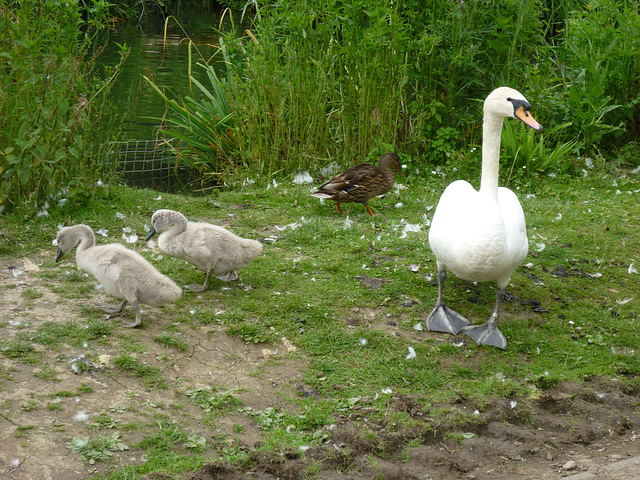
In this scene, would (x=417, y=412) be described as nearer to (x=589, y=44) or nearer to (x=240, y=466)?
(x=240, y=466)

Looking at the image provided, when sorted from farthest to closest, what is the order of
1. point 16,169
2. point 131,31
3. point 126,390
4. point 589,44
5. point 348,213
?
1. point 131,31
2. point 589,44
3. point 348,213
4. point 16,169
5. point 126,390

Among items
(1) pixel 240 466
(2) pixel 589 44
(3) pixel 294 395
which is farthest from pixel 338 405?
(2) pixel 589 44

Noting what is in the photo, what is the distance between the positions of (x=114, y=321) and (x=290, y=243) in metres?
2.30

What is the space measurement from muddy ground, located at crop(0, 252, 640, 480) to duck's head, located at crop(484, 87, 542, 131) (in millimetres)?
2041

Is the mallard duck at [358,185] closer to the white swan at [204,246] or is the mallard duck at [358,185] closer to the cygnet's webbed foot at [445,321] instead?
the white swan at [204,246]

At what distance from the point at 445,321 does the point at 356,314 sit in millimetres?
721

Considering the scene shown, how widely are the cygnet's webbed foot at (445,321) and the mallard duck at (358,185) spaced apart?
2458 millimetres

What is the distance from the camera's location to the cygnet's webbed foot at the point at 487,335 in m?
5.07

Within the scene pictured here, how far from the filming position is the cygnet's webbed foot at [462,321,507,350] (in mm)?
5066

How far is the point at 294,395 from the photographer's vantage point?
14.3 feet

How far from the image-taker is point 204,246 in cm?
545

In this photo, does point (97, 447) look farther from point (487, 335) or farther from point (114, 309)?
point (487, 335)

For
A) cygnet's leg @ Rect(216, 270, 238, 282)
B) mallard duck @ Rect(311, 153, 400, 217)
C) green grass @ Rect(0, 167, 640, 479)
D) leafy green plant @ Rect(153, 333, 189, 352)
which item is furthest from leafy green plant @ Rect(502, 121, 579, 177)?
leafy green plant @ Rect(153, 333, 189, 352)

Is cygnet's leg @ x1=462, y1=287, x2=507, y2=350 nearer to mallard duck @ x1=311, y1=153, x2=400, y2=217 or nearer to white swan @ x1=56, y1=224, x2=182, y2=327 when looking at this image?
white swan @ x1=56, y1=224, x2=182, y2=327
